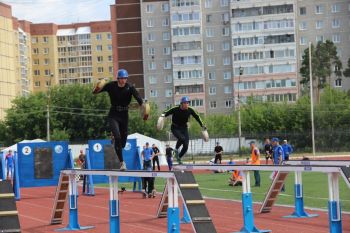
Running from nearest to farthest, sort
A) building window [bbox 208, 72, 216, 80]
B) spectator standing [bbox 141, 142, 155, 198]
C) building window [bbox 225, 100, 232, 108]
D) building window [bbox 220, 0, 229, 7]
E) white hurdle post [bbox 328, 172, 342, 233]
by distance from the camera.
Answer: white hurdle post [bbox 328, 172, 342, 233], spectator standing [bbox 141, 142, 155, 198], building window [bbox 220, 0, 229, 7], building window [bbox 208, 72, 216, 80], building window [bbox 225, 100, 232, 108]

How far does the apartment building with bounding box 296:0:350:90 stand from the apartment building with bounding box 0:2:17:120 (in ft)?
177

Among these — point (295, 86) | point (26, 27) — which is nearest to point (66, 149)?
point (295, 86)

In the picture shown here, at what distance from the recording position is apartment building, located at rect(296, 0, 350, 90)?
113 metres

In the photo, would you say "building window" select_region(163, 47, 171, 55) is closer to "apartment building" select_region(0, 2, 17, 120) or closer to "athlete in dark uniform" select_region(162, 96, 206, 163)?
"apartment building" select_region(0, 2, 17, 120)

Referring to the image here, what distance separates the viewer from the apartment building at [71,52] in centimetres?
18638

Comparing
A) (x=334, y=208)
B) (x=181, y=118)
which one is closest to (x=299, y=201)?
(x=181, y=118)

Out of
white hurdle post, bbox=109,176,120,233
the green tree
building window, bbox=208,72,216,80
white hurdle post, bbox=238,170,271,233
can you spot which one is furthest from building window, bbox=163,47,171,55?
white hurdle post, bbox=109,176,120,233

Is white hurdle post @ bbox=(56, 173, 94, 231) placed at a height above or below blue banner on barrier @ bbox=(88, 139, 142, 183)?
below

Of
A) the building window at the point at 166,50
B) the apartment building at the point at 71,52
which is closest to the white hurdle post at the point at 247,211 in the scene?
the building window at the point at 166,50

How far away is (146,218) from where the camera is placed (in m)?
22.2

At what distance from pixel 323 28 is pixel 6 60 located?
58269 mm

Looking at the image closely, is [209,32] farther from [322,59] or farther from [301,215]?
[301,215]

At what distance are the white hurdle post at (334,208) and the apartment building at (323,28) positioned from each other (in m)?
102

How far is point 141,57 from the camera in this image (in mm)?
121062
